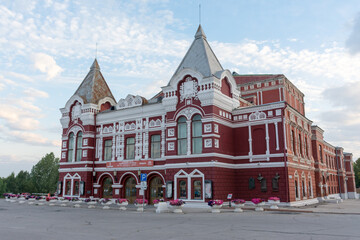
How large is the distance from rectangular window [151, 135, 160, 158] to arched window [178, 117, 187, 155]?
332 cm

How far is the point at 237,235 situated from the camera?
11266 mm

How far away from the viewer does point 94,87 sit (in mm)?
37125

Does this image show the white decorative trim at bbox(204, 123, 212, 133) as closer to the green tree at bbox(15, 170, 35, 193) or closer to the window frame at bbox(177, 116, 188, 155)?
the window frame at bbox(177, 116, 188, 155)

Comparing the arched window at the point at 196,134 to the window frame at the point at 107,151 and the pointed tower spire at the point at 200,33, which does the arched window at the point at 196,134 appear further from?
the window frame at the point at 107,151

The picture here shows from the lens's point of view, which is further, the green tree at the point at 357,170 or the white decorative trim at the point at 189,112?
the green tree at the point at 357,170

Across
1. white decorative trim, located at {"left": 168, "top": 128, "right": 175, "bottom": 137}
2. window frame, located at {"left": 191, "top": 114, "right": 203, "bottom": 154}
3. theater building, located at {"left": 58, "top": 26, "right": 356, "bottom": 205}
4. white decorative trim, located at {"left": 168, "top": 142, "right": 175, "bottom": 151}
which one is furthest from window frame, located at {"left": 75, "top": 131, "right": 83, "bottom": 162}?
window frame, located at {"left": 191, "top": 114, "right": 203, "bottom": 154}

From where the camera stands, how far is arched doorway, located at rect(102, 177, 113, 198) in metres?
32.9

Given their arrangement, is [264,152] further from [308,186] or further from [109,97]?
[109,97]

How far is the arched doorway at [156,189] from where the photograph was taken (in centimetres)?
2967

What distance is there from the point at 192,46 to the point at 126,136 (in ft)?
37.1

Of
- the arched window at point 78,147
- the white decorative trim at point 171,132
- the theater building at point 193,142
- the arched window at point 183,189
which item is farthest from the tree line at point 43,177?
the arched window at point 183,189

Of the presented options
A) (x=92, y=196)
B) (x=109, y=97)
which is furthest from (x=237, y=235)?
(x=109, y=97)

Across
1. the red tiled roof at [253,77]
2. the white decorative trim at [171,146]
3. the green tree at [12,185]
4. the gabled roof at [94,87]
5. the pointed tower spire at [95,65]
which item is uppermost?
the pointed tower spire at [95,65]

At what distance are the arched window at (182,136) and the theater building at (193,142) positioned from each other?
88 mm
